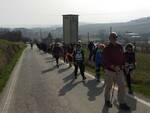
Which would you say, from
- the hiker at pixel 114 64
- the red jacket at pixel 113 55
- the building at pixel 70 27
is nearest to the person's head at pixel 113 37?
the hiker at pixel 114 64

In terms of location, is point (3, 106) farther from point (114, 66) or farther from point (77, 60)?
point (77, 60)

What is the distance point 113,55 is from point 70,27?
31742 mm

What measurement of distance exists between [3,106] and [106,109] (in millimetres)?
3343

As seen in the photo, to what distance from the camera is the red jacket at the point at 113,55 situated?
11562 millimetres

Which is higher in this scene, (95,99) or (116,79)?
(116,79)

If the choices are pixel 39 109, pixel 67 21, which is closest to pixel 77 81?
pixel 39 109

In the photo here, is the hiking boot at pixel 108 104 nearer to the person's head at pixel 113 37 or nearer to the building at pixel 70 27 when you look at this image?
the person's head at pixel 113 37

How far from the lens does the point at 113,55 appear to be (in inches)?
457

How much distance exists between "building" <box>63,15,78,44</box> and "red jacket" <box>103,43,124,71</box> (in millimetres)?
30496

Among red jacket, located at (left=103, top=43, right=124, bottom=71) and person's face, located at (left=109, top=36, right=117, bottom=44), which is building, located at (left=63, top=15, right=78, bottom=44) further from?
person's face, located at (left=109, top=36, right=117, bottom=44)

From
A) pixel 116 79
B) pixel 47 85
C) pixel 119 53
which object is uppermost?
pixel 119 53

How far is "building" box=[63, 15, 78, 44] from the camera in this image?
140 ft

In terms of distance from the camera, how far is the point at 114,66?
11633 mm

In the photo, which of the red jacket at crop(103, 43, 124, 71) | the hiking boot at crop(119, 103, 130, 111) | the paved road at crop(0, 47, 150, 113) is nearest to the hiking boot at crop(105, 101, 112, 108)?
the paved road at crop(0, 47, 150, 113)
